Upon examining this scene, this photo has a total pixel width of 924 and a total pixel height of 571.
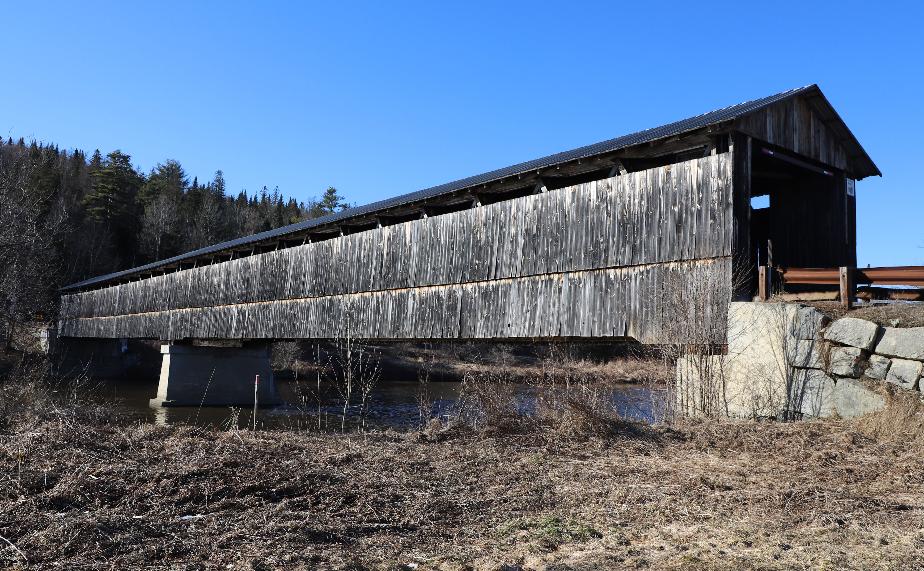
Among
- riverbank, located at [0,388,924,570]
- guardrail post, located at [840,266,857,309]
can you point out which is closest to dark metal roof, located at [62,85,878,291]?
guardrail post, located at [840,266,857,309]

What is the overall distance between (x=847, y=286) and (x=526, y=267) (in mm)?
5184

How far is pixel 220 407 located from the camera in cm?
2438

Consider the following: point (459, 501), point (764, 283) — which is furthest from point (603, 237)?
point (459, 501)

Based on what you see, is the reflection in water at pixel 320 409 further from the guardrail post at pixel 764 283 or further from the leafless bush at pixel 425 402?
the guardrail post at pixel 764 283

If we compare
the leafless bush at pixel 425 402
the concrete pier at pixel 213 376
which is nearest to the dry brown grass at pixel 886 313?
the leafless bush at pixel 425 402

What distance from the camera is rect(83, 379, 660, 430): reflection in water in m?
16.8

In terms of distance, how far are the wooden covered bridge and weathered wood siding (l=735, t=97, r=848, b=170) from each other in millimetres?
37

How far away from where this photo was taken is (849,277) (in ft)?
28.6

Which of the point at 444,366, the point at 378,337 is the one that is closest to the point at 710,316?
the point at 378,337

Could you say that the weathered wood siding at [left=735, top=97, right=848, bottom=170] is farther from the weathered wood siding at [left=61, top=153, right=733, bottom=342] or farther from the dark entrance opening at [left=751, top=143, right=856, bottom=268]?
the weathered wood siding at [left=61, top=153, right=733, bottom=342]

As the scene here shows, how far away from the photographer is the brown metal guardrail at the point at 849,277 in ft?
27.5

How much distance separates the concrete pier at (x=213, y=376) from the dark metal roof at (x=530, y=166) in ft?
12.1

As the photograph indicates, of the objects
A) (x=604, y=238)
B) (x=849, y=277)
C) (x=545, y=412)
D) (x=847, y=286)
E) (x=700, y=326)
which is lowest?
(x=545, y=412)

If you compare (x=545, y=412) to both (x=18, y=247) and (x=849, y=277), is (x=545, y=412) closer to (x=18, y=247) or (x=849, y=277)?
(x=849, y=277)
